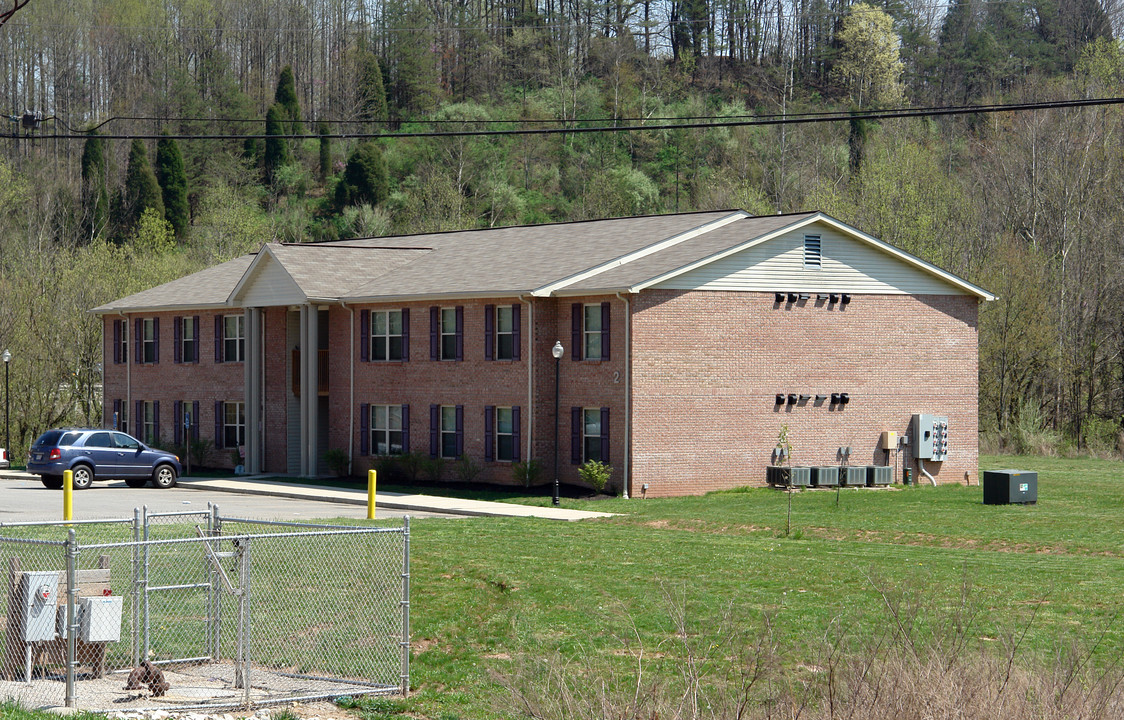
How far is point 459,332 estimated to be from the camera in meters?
39.2

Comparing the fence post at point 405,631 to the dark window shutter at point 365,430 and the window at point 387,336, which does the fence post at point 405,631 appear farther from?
the dark window shutter at point 365,430

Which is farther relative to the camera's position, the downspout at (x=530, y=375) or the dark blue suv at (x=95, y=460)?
the dark blue suv at (x=95, y=460)

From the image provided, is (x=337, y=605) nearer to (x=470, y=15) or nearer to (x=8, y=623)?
(x=8, y=623)

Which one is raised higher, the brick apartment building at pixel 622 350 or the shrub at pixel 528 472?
the brick apartment building at pixel 622 350

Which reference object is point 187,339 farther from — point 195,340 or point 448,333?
point 448,333

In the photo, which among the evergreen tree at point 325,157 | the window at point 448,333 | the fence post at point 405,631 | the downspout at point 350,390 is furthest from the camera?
the evergreen tree at point 325,157

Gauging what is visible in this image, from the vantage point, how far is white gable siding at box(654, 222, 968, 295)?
36.0 metres

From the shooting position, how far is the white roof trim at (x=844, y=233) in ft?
114

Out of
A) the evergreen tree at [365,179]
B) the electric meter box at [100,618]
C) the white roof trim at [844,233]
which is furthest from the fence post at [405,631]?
the evergreen tree at [365,179]

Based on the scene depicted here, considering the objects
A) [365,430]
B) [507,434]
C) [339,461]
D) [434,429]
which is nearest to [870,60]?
[365,430]

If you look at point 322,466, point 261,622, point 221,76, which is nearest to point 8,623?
point 261,622

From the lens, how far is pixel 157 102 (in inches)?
4481

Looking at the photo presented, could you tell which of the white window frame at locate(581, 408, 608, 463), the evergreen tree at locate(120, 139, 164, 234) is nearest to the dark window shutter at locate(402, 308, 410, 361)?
the white window frame at locate(581, 408, 608, 463)

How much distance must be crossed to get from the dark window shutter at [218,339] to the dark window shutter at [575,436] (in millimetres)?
17156
